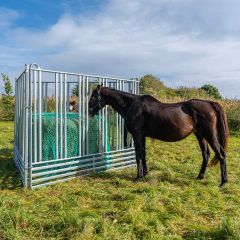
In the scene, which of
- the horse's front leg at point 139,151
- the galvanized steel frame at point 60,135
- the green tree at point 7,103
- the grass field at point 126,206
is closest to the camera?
the grass field at point 126,206

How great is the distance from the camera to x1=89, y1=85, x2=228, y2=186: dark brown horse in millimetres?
7066

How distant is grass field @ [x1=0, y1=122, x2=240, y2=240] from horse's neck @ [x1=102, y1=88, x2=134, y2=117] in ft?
4.89

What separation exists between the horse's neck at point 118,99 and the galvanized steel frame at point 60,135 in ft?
1.53

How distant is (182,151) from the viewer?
10953mm

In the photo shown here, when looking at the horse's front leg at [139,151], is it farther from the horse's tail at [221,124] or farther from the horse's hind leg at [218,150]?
the horse's tail at [221,124]

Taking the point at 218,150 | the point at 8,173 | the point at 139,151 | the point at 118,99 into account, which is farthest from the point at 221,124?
the point at 8,173

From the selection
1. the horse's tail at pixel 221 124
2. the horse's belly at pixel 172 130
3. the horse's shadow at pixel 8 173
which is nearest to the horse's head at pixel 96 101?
the horse's belly at pixel 172 130

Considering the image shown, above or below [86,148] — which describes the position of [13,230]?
below

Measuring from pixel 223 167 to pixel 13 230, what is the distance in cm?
450

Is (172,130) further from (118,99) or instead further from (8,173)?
(8,173)

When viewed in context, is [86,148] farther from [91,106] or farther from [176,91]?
[176,91]

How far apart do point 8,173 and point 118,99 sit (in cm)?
290

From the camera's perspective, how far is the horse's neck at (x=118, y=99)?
7.59 meters

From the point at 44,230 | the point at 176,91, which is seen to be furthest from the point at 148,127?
the point at 176,91
